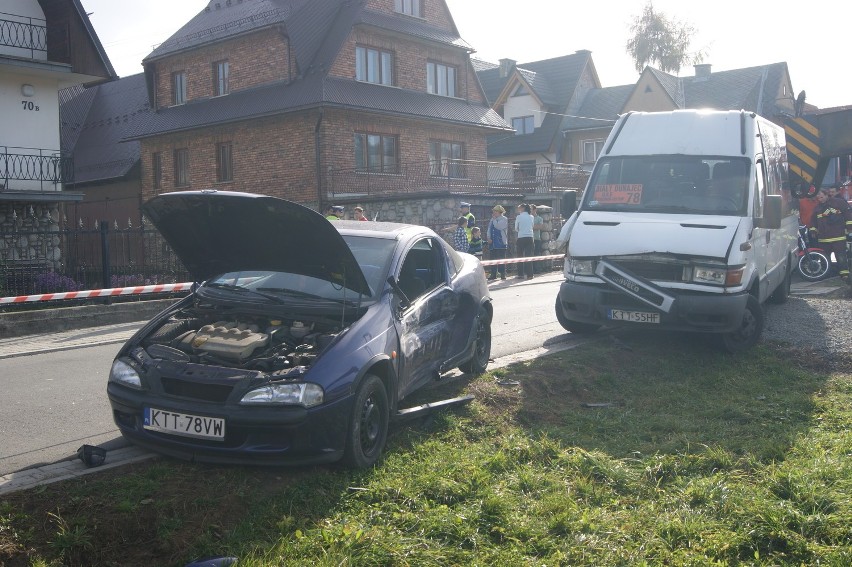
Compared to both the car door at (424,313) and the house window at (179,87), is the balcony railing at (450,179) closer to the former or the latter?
the house window at (179,87)

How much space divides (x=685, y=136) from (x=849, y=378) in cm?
359

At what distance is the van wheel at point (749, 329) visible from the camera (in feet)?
31.5

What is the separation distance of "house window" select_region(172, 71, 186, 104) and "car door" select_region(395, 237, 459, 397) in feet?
95.1

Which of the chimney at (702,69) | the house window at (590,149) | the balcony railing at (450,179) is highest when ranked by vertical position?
the chimney at (702,69)

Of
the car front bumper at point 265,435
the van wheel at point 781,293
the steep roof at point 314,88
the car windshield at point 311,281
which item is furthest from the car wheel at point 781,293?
the steep roof at point 314,88

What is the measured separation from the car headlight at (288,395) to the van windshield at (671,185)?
20.0 feet

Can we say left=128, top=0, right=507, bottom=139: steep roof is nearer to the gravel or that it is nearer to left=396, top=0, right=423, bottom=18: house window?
left=396, top=0, right=423, bottom=18: house window

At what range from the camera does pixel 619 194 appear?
10.4m

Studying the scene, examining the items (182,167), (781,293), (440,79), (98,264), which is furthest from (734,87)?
(98,264)

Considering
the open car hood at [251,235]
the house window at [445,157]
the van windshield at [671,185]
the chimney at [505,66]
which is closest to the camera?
the open car hood at [251,235]

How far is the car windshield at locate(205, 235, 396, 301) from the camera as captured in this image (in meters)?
6.27

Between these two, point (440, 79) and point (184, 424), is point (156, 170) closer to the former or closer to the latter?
point (440, 79)

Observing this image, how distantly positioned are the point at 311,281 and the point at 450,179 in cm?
2492

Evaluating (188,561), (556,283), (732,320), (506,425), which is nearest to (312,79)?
(556,283)
